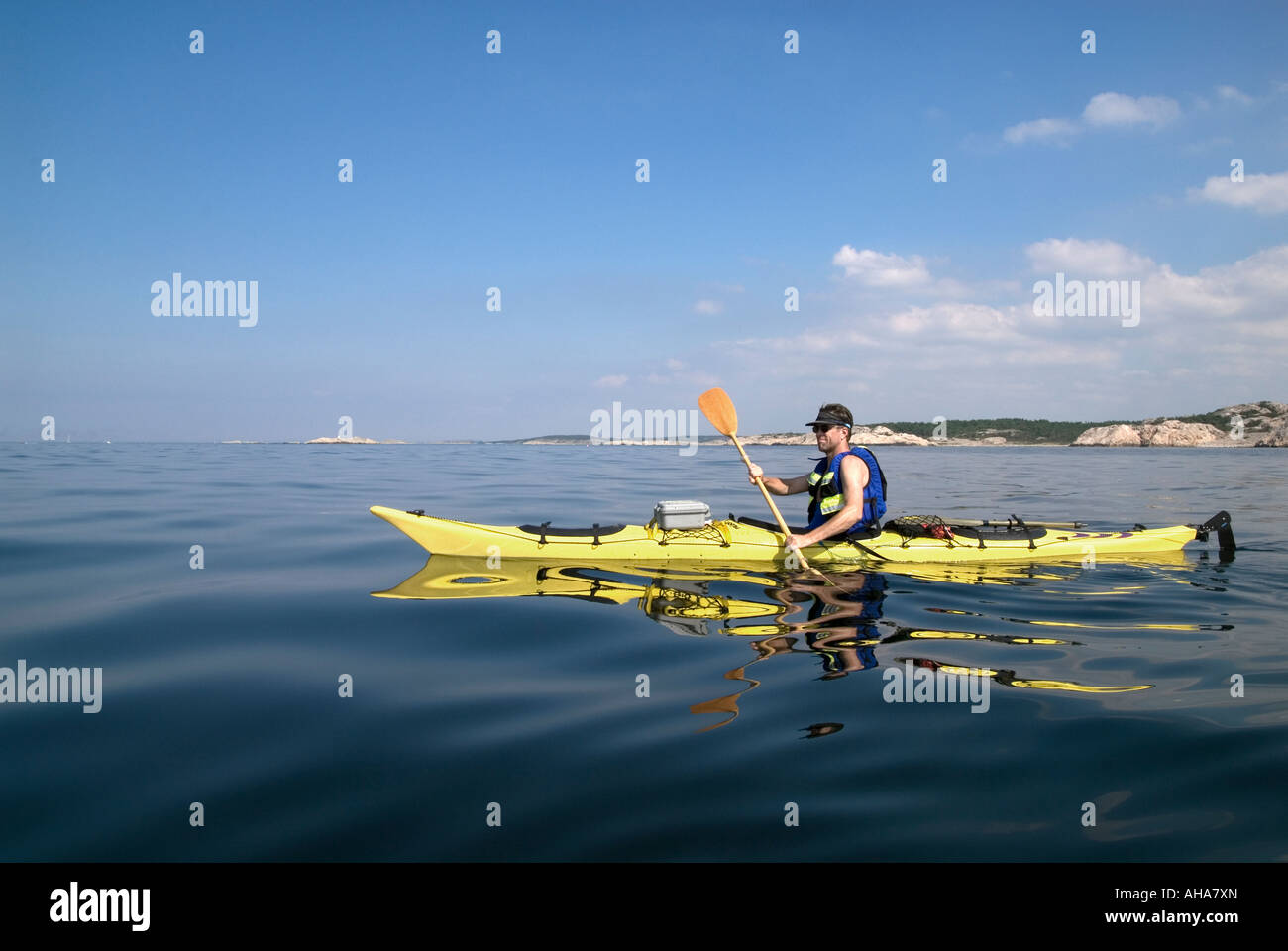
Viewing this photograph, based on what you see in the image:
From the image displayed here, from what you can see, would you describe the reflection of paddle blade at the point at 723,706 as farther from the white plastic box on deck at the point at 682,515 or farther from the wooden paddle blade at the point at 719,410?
the wooden paddle blade at the point at 719,410

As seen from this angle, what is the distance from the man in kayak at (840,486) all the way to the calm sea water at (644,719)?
611 mm

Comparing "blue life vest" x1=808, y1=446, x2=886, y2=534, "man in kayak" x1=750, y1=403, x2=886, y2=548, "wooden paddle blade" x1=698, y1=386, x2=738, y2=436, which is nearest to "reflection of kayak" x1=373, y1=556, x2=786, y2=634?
"man in kayak" x1=750, y1=403, x2=886, y2=548

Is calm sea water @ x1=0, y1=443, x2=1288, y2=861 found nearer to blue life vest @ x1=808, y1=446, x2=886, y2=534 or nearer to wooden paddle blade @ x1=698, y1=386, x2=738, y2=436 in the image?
blue life vest @ x1=808, y1=446, x2=886, y2=534

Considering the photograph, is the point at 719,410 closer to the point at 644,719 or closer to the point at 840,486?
the point at 840,486

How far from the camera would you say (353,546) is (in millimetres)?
10102

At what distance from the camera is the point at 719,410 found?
947cm

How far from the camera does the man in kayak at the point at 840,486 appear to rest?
7.76 m

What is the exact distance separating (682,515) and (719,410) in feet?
6.17

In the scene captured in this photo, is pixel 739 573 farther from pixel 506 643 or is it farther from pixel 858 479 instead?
pixel 506 643

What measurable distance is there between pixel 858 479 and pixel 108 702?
6.86 m

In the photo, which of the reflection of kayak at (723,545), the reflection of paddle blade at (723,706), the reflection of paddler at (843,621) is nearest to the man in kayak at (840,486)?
the reflection of kayak at (723,545)

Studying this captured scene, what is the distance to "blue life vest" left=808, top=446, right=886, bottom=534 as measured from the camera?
8000mm

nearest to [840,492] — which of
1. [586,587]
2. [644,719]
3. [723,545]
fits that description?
[723,545]
